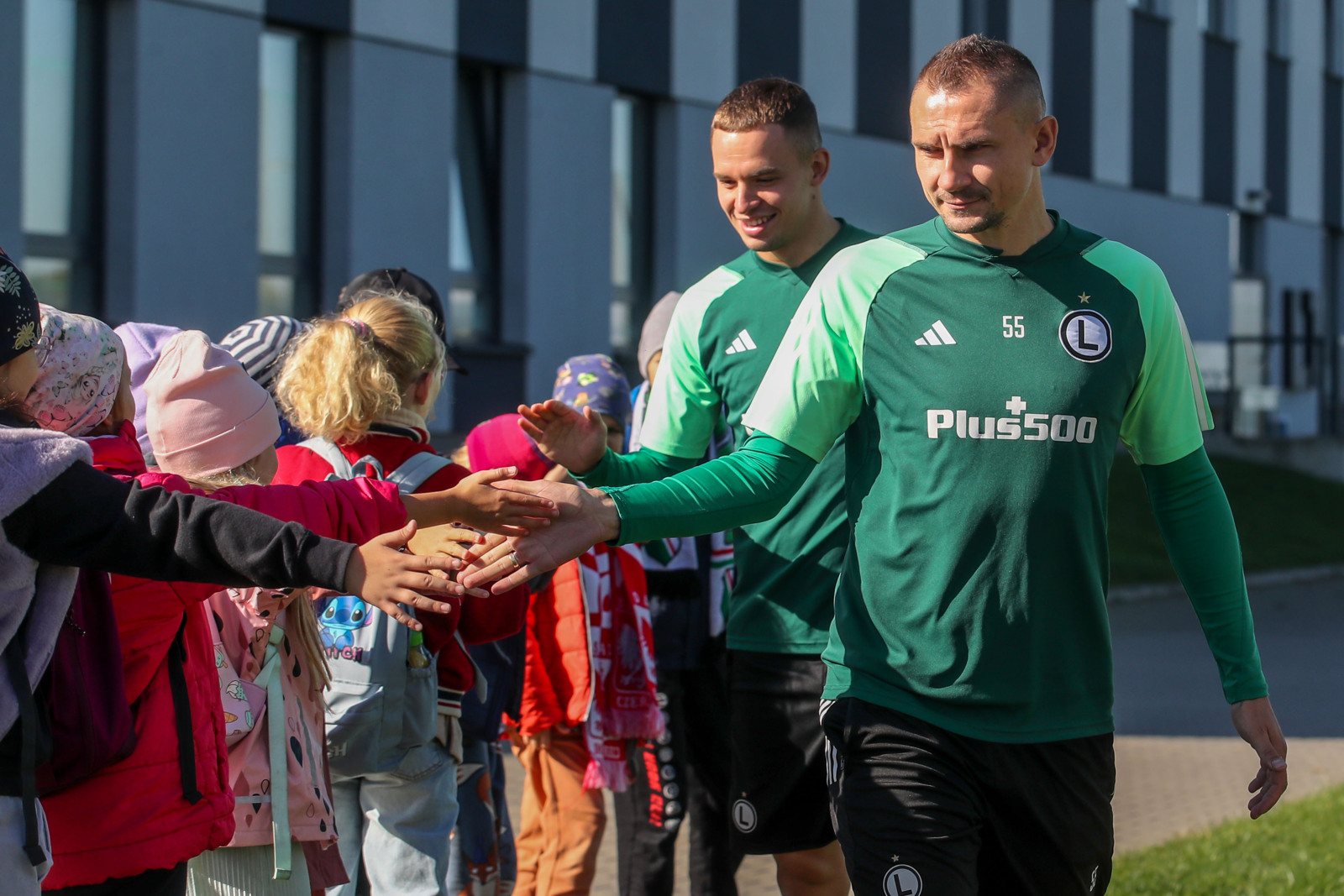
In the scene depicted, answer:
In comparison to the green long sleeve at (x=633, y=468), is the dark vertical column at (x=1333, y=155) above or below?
above

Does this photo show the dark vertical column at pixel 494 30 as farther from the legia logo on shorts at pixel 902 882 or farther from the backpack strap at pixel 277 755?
the legia logo on shorts at pixel 902 882

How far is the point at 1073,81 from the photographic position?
71.4 ft

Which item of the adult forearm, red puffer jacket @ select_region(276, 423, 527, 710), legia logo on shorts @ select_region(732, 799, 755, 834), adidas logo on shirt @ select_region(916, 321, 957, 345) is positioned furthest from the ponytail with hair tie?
legia logo on shorts @ select_region(732, 799, 755, 834)

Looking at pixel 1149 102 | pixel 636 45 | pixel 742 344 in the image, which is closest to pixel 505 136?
pixel 636 45

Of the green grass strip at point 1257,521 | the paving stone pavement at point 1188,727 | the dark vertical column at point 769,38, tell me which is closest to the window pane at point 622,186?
the dark vertical column at point 769,38

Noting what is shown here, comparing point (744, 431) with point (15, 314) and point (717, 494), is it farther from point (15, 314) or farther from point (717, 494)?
point (15, 314)

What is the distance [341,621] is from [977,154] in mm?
1849

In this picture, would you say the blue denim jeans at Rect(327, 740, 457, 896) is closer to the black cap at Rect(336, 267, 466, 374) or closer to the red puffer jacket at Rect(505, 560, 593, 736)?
the red puffer jacket at Rect(505, 560, 593, 736)

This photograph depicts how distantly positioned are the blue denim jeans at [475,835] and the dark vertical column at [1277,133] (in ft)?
81.8

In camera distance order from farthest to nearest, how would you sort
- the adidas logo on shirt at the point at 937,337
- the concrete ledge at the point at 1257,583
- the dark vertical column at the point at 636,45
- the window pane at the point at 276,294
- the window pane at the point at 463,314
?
the dark vertical column at the point at 636,45, the concrete ledge at the point at 1257,583, the window pane at the point at 463,314, the window pane at the point at 276,294, the adidas logo on shirt at the point at 937,337

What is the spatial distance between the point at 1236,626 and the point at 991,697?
1.99 feet

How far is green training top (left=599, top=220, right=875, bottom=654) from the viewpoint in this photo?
145 inches

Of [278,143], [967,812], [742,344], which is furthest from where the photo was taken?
[278,143]

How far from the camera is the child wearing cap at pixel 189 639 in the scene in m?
2.55
